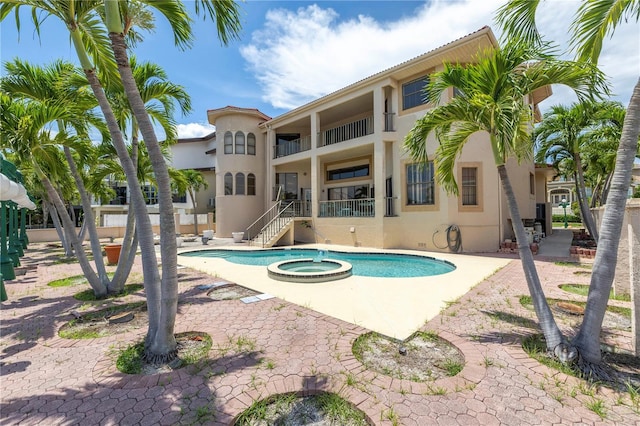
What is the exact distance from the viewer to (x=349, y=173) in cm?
Result: 1984

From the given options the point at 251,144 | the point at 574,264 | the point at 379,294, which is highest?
the point at 251,144

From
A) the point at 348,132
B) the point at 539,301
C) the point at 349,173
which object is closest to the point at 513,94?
the point at 539,301

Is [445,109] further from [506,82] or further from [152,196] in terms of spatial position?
[152,196]

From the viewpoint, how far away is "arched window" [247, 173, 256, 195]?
72.2ft

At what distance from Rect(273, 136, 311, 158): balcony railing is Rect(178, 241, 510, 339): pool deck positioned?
1228 cm

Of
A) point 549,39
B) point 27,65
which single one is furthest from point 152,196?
point 549,39

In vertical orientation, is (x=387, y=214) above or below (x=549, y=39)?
below

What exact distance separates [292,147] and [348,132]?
467cm

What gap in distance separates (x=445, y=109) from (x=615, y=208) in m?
2.66

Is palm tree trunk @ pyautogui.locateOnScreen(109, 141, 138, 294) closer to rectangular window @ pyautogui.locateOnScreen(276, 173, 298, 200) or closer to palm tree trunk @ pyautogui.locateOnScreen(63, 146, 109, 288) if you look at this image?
palm tree trunk @ pyautogui.locateOnScreen(63, 146, 109, 288)

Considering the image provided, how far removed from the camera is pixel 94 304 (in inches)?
258

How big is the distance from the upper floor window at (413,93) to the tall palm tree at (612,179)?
418 inches

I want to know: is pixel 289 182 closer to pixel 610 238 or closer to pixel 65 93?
pixel 65 93

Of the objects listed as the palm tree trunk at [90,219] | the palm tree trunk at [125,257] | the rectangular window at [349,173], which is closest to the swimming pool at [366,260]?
the palm tree trunk at [125,257]
